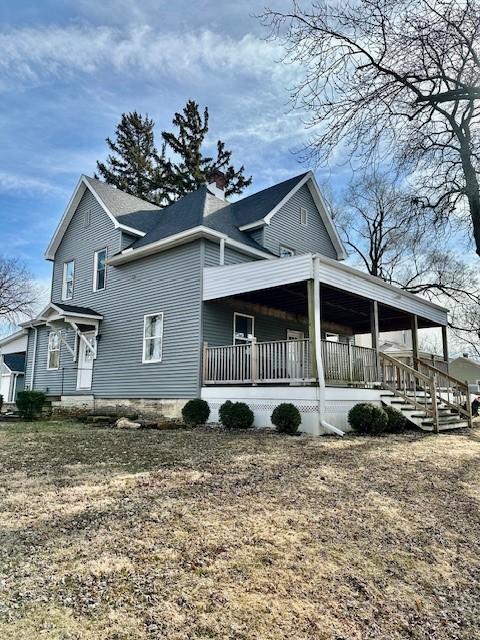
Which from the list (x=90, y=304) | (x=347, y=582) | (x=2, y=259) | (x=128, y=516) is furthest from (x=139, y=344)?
(x=2, y=259)

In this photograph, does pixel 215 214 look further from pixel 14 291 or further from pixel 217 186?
pixel 14 291

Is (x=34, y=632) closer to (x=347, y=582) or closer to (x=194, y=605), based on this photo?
(x=194, y=605)

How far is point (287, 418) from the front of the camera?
33.3 feet

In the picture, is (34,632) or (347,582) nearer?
(34,632)

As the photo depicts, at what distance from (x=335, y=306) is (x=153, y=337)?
597 cm

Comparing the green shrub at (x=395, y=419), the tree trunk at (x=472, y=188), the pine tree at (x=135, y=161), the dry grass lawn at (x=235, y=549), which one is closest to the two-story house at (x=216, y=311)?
the green shrub at (x=395, y=419)

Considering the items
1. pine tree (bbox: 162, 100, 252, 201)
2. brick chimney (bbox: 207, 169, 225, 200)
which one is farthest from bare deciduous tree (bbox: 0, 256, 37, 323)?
brick chimney (bbox: 207, 169, 225, 200)

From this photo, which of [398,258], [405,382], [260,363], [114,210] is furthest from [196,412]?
[398,258]

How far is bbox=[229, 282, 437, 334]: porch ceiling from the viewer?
13.2m

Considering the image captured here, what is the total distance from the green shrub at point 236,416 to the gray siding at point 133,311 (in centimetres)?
173

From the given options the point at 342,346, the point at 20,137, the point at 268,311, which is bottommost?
the point at 342,346

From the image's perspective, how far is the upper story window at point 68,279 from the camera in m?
18.7

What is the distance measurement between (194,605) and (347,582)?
1217mm

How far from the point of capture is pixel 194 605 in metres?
2.96
